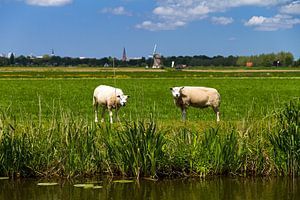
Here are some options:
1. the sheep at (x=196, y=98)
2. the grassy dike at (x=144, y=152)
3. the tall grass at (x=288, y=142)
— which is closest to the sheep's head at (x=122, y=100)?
the sheep at (x=196, y=98)

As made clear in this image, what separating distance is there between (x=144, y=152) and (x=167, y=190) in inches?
56.5

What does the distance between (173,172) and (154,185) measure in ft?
3.94

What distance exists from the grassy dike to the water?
447 millimetres

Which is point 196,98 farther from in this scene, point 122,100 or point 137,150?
point 137,150

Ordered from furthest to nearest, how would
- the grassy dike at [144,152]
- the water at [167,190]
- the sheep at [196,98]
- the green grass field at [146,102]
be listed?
the sheep at [196,98] → the green grass field at [146,102] → the grassy dike at [144,152] → the water at [167,190]

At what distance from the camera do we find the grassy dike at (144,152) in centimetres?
1412

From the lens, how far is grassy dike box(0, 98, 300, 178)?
14117mm

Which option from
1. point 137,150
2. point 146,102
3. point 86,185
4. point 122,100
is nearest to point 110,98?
point 122,100

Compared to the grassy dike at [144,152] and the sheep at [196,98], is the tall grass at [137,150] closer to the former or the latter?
the grassy dike at [144,152]

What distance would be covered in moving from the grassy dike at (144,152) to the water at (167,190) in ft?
1.46

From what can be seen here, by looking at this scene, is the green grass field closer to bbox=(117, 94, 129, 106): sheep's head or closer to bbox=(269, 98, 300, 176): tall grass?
bbox=(117, 94, 129, 106): sheep's head

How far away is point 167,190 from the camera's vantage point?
1288 cm

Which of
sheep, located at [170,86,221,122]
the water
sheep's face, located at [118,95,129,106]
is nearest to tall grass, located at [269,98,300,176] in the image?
the water

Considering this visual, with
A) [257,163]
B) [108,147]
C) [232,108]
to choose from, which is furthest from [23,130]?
[232,108]
